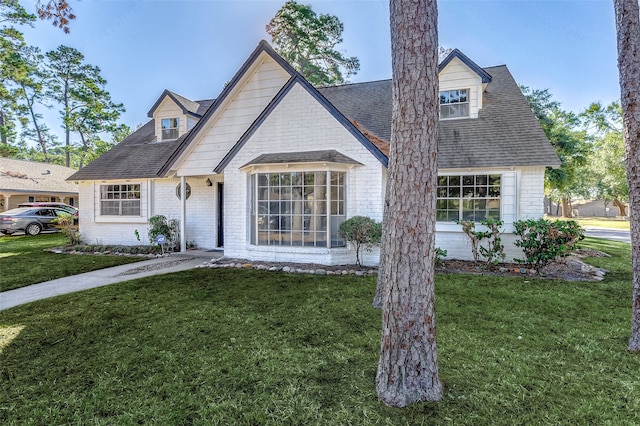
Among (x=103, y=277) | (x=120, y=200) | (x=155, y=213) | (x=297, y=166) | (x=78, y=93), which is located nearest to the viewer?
(x=103, y=277)

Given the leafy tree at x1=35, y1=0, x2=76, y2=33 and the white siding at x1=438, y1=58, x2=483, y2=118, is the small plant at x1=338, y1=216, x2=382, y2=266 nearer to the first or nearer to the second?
the white siding at x1=438, y1=58, x2=483, y2=118

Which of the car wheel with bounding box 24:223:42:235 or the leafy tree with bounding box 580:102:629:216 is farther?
the leafy tree with bounding box 580:102:629:216

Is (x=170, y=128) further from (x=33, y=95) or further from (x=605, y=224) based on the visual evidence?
(x=605, y=224)

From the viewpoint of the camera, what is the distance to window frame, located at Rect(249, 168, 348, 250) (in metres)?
8.10

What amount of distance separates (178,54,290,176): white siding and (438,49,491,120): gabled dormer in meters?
5.50

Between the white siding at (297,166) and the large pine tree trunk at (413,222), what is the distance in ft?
17.6

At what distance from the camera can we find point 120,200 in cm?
1225

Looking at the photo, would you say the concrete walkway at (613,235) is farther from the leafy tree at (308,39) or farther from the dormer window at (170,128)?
the dormer window at (170,128)

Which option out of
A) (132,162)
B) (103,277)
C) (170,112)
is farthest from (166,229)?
(170,112)

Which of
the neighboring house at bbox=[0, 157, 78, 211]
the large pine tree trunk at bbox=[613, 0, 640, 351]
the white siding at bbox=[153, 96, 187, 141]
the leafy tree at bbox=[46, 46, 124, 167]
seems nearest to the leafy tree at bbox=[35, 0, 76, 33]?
the white siding at bbox=[153, 96, 187, 141]

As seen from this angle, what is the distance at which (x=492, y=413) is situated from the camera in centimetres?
245

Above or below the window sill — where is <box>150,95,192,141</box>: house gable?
→ above

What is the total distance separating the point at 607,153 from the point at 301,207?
121 ft

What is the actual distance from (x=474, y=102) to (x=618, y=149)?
2947 centimetres
